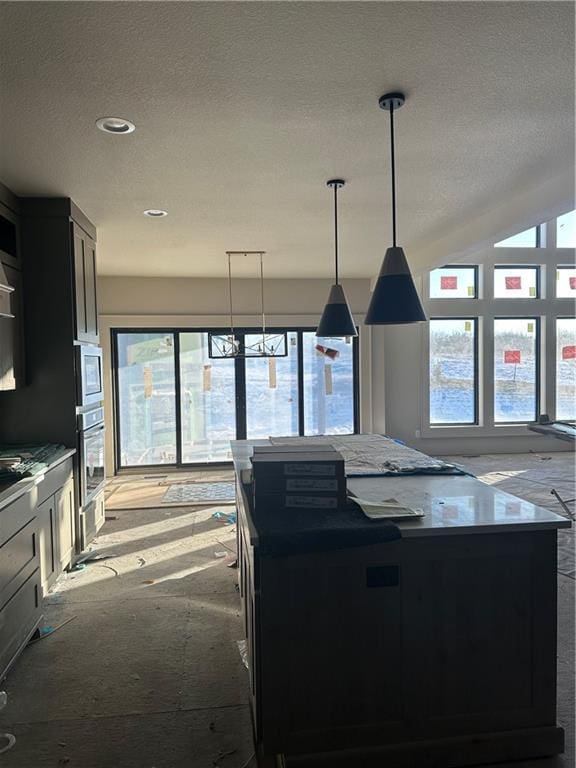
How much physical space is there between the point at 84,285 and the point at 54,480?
157 centimetres

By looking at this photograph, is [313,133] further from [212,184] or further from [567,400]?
[567,400]

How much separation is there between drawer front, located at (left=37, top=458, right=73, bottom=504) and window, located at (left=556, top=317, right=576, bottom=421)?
23.3 feet

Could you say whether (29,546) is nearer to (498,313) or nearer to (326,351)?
(326,351)

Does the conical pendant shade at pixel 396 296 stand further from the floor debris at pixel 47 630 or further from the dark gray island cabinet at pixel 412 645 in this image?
the floor debris at pixel 47 630

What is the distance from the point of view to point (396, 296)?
2428mm

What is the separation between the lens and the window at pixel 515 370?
25.1 feet

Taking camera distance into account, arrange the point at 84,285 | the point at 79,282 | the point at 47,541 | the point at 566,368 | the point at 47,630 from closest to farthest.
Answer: the point at 47,630, the point at 47,541, the point at 79,282, the point at 84,285, the point at 566,368

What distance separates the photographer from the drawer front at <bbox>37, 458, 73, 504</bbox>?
2936mm

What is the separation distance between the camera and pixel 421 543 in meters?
1.79

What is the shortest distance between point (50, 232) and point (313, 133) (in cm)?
206

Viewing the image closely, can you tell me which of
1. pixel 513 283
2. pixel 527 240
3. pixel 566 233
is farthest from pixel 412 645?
pixel 566 233

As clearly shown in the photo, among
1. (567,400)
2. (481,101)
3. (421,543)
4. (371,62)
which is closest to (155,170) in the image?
(371,62)

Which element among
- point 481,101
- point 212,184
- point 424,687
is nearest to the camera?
point 424,687

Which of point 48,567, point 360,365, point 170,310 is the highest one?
point 170,310
